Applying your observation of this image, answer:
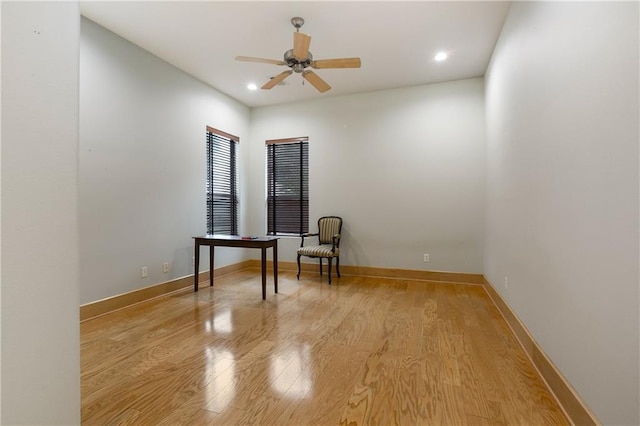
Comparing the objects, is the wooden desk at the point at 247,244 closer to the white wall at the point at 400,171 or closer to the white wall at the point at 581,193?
the white wall at the point at 400,171

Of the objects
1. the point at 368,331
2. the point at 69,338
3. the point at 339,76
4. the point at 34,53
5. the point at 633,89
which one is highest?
the point at 339,76

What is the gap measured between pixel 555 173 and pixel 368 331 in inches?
73.4

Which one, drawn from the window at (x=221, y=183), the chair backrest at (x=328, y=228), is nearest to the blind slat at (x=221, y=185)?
the window at (x=221, y=183)

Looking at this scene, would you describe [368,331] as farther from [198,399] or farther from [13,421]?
[13,421]

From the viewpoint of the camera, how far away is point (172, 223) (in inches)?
160

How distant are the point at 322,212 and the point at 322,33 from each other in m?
2.77

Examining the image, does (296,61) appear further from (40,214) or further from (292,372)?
(292,372)

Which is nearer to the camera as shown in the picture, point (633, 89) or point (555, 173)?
point (633, 89)

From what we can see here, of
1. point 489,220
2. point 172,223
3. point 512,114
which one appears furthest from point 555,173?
point 172,223

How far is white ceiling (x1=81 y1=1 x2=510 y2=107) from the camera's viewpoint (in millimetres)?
2850

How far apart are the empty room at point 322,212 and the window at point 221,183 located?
4 cm

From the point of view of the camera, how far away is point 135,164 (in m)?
3.54

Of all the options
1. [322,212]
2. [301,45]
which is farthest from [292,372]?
[322,212]

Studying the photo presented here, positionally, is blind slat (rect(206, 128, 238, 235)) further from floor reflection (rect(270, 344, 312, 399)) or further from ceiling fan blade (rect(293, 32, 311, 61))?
floor reflection (rect(270, 344, 312, 399))
